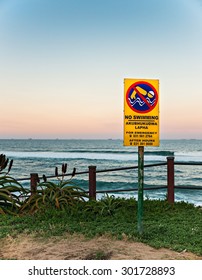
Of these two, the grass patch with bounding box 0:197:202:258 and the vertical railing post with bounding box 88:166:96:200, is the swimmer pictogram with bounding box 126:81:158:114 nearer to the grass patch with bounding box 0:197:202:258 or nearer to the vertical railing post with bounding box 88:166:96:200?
the grass patch with bounding box 0:197:202:258

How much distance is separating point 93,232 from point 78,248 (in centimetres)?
74

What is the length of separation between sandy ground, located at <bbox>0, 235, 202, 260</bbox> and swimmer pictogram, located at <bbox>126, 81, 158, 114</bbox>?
82.7 inches

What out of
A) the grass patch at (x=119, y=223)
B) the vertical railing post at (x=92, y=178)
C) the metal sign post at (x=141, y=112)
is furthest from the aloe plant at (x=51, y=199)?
the metal sign post at (x=141, y=112)

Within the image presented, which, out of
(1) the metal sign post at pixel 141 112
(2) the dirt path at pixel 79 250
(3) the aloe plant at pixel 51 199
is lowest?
(2) the dirt path at pixel 79 250

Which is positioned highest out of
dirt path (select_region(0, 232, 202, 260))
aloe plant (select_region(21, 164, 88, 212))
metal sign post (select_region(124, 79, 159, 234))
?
metal sign post (select_region(124, 79, 159, 234))

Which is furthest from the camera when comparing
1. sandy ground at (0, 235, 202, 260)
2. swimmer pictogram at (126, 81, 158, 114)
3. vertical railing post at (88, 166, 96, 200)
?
vertical railing post at (88, 166, 96, 200)

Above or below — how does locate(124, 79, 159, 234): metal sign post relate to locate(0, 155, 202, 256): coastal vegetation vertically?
above

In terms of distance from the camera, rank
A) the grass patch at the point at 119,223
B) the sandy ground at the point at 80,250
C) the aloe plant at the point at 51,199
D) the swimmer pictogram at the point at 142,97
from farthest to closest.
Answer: the aloe plant at the point at 51,199
the swimmer pictogram at the point at 142,97
the grass patch at the point at 119,223
the sandy ground at the point at 80,250

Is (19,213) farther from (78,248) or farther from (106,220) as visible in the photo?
(78,248)

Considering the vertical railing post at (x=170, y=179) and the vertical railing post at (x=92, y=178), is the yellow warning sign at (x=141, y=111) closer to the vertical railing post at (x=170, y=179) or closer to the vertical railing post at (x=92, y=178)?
the vertical railing post at (x=170, y=179)

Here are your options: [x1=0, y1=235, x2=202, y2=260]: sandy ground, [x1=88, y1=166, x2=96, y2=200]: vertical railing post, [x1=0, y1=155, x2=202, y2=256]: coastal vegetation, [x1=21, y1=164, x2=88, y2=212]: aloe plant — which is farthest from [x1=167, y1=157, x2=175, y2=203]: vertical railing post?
[x1=0, y1=235, x2=202, y2=260]: sandy ground

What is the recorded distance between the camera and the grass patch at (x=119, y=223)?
18.5 feet

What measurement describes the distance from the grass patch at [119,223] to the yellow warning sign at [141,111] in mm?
1489

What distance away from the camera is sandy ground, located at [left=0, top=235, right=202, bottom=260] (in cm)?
478
